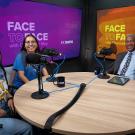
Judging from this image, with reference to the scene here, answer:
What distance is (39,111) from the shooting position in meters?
1.52

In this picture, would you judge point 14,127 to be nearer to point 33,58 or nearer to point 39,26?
point 33,58

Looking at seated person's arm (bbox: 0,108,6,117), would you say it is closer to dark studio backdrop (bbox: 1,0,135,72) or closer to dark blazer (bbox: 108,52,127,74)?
dark blazer (bbox: 108,52,127,74)

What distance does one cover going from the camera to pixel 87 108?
157 cm

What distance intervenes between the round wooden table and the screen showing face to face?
1110 millimetres

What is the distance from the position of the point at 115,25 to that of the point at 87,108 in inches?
117

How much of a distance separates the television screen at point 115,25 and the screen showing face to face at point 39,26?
48 cm

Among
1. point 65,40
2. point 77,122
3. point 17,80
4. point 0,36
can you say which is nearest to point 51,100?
point 77,122

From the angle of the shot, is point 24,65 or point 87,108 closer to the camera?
point 87,108

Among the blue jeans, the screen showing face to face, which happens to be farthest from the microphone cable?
the screen showing face to face

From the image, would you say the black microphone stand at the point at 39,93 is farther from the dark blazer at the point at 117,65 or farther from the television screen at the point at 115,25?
the television screen at the point at 115,25

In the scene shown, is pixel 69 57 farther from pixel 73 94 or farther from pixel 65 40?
pixel 73 94

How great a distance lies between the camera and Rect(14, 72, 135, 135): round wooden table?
1.28m

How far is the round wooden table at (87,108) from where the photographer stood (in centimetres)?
128

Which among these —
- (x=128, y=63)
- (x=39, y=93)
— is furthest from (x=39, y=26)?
(x=39, y=93)
